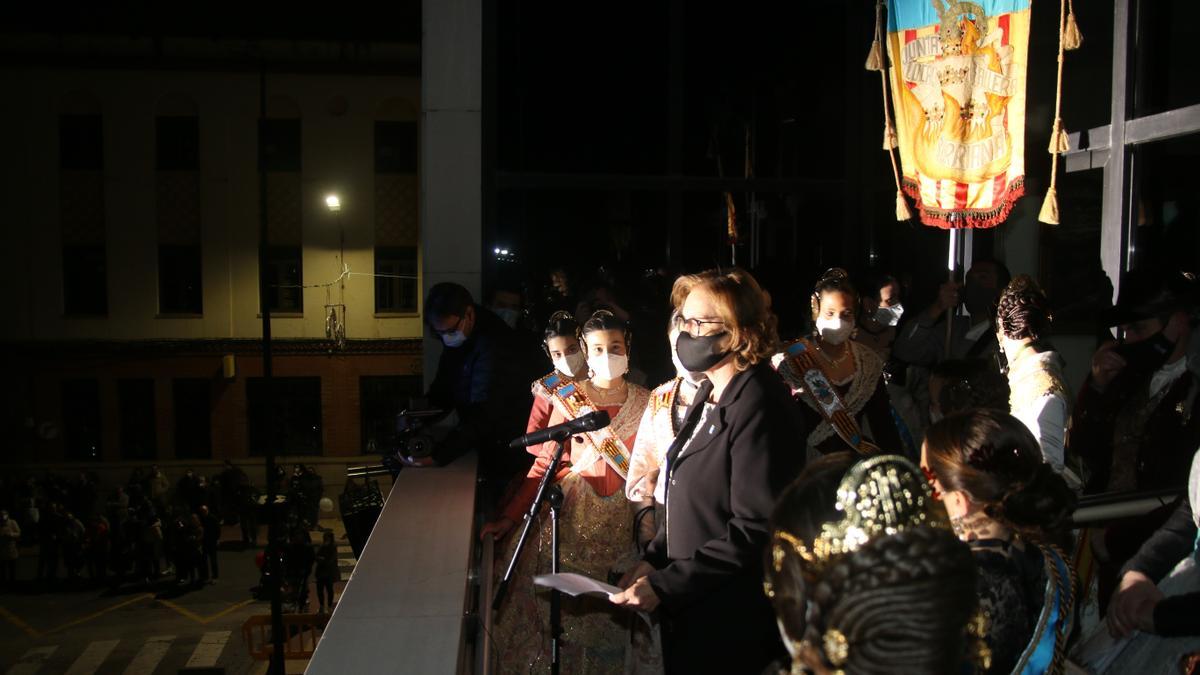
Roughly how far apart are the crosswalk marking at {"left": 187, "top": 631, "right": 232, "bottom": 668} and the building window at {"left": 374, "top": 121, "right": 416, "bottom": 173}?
45.9 ft

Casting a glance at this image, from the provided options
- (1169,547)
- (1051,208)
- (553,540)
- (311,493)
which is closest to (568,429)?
(553,540)

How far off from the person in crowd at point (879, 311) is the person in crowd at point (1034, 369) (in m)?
2.01

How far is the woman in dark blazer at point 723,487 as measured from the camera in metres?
3.00

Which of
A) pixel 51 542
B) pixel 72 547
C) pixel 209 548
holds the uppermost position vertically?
pixel 51 542

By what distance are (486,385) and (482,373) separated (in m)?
0.07

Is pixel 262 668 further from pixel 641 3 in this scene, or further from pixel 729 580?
pixel 729 580

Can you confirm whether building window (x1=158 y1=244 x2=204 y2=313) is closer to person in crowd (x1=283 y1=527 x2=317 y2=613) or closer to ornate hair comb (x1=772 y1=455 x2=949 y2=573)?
person in crowd (x1=283 y1=527 x2=317 y2=613)

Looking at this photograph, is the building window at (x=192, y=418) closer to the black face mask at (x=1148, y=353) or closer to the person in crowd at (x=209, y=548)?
the person in crowd at (x=209, y=548)

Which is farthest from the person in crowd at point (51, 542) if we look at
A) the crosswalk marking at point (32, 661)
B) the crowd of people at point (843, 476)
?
the crowd of people at point (843, 476)

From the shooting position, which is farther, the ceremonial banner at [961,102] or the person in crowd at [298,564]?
the person in crowd at [298,564]

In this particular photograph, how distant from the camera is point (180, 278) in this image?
2862 centimetres

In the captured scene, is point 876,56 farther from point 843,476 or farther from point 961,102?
point 843,476

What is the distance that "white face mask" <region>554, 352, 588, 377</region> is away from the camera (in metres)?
4.94

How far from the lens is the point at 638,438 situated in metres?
4.18
